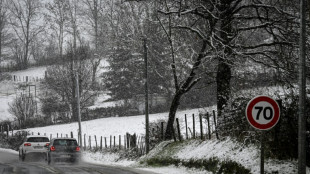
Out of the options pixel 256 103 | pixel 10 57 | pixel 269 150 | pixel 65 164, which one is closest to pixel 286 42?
pixel 269 150

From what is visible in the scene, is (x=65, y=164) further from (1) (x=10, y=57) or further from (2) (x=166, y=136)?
(1) (x=10, y=57)

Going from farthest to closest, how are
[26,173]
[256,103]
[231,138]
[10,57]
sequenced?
[10,57] → [26,173] → [231,138] → [256,103]

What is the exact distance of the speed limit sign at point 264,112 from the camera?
10.6 metres

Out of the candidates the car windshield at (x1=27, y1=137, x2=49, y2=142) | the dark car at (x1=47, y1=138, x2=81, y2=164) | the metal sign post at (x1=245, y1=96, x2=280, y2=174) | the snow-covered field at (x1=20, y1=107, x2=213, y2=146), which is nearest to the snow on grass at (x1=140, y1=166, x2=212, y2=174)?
the metal sign post at (x1=245, y1=96, x2=280, y2=174)

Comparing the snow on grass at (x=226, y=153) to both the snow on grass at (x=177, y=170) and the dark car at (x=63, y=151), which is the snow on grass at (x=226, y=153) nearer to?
the snow on grass at (x=177, y=170)

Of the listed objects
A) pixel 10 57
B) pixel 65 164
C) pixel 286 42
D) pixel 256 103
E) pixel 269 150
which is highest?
pixel 10 57

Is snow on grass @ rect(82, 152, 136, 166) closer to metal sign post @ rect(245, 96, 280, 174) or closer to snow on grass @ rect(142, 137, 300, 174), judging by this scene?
snow on grass @ rect(142, 137, 300, 174)

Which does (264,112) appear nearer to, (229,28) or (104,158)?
(229,28)

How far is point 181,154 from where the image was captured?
1984 centimetres

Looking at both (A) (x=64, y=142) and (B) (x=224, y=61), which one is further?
(A) (x=64, y=142)

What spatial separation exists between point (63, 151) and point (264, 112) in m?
16.4

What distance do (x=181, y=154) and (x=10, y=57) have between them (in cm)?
7279

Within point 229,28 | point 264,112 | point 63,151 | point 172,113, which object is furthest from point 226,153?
point 63,151

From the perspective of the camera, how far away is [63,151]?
985 inches
